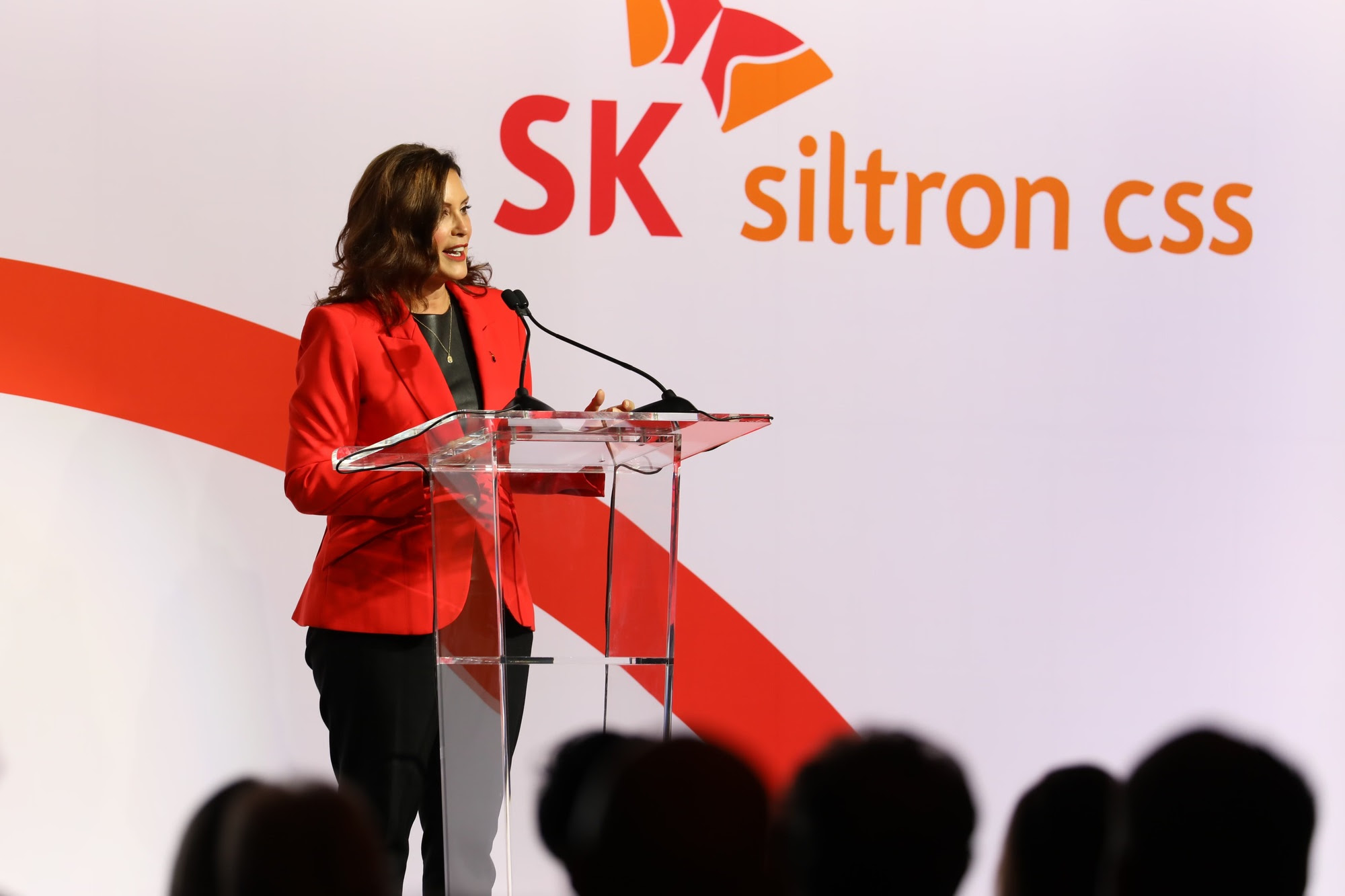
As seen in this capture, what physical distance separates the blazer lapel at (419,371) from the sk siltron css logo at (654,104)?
3.44 ft

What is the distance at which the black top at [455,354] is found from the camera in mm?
2248

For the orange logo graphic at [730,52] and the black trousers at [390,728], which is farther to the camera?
the orange logo graphic at [730,52]

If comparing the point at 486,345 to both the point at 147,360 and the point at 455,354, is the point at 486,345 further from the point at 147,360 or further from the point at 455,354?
the point at 147,360

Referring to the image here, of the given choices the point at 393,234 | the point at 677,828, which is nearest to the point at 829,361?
the point at 393,234

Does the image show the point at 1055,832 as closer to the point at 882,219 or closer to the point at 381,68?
the point at 882,219

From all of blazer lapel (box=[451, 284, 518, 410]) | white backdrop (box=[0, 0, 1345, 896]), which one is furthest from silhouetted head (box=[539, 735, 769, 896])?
white backdrop (box=[0, 0, 1345, 896])

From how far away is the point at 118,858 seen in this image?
3.03 metres

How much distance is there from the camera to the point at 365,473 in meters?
2.04

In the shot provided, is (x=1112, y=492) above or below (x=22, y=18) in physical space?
below

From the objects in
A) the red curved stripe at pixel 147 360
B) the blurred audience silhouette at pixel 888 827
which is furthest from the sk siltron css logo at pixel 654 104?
the blurred audience silhouette at pixel 888 827

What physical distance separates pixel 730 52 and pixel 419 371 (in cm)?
153

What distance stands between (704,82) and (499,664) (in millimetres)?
1979

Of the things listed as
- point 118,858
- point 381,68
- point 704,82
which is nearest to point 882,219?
point 704,82

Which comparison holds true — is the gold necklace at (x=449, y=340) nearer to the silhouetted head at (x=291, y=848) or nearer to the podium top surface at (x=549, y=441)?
the podium top surface at (x=549, y=441)
